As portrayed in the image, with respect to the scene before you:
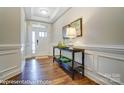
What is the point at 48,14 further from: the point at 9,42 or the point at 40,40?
the point at 9,42

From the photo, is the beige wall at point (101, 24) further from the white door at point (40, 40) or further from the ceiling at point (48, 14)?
the white door at point (40, 40)

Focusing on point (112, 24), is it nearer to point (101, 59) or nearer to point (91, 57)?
point (101, 59)

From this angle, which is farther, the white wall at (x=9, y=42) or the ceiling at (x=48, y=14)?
the ceiling at (x=48, y=14)

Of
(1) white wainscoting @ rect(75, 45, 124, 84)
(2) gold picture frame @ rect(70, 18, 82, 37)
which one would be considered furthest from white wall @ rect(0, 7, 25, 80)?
(1) white wainscoting @ rect(75, 45, 124, 84)

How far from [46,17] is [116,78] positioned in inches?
103

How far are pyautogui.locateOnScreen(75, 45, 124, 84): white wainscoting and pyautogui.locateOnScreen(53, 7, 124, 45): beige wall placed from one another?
0.43 feet

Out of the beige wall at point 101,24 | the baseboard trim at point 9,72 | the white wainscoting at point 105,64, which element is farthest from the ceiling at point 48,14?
the baseboard trim at point 9,72

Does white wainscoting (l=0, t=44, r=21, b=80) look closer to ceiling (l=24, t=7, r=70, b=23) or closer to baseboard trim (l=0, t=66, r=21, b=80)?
baseboard trim (l=0, t=66, r=21, b=80)

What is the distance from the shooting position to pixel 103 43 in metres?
1.80

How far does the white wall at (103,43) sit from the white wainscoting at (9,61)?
1371 millimetres

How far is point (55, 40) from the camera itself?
10.7 feet

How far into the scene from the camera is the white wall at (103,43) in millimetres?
1527
